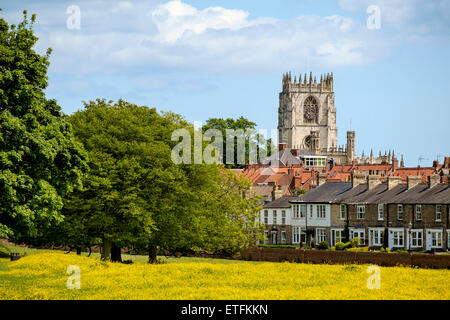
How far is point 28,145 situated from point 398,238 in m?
49.2

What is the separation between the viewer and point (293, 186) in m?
127

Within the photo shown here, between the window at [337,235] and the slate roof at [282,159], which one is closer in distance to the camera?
the window at [337,235]

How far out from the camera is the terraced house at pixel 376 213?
251 ft

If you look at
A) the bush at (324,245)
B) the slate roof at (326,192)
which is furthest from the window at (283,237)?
the bush at (324,245)

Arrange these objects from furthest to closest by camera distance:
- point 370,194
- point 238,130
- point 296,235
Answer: point 238,130, point 296,235, point 370,194

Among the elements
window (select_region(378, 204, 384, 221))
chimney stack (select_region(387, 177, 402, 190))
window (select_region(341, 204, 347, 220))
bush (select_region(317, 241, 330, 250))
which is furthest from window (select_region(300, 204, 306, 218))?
window (select_region(378, 204, 384, 221))

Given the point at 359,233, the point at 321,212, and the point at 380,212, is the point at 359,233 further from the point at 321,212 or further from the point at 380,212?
the point at 321,212

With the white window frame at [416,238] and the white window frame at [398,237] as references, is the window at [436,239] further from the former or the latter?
the white window frame at [398,237]

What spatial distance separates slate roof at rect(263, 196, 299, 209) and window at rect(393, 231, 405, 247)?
18.8 m

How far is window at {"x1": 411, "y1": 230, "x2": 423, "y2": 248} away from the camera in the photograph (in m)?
77.6

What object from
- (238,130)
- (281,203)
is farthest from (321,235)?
(238,130)

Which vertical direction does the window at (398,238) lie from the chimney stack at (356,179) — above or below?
below

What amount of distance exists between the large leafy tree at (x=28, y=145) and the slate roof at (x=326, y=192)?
48363 millimetres

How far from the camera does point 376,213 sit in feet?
270
